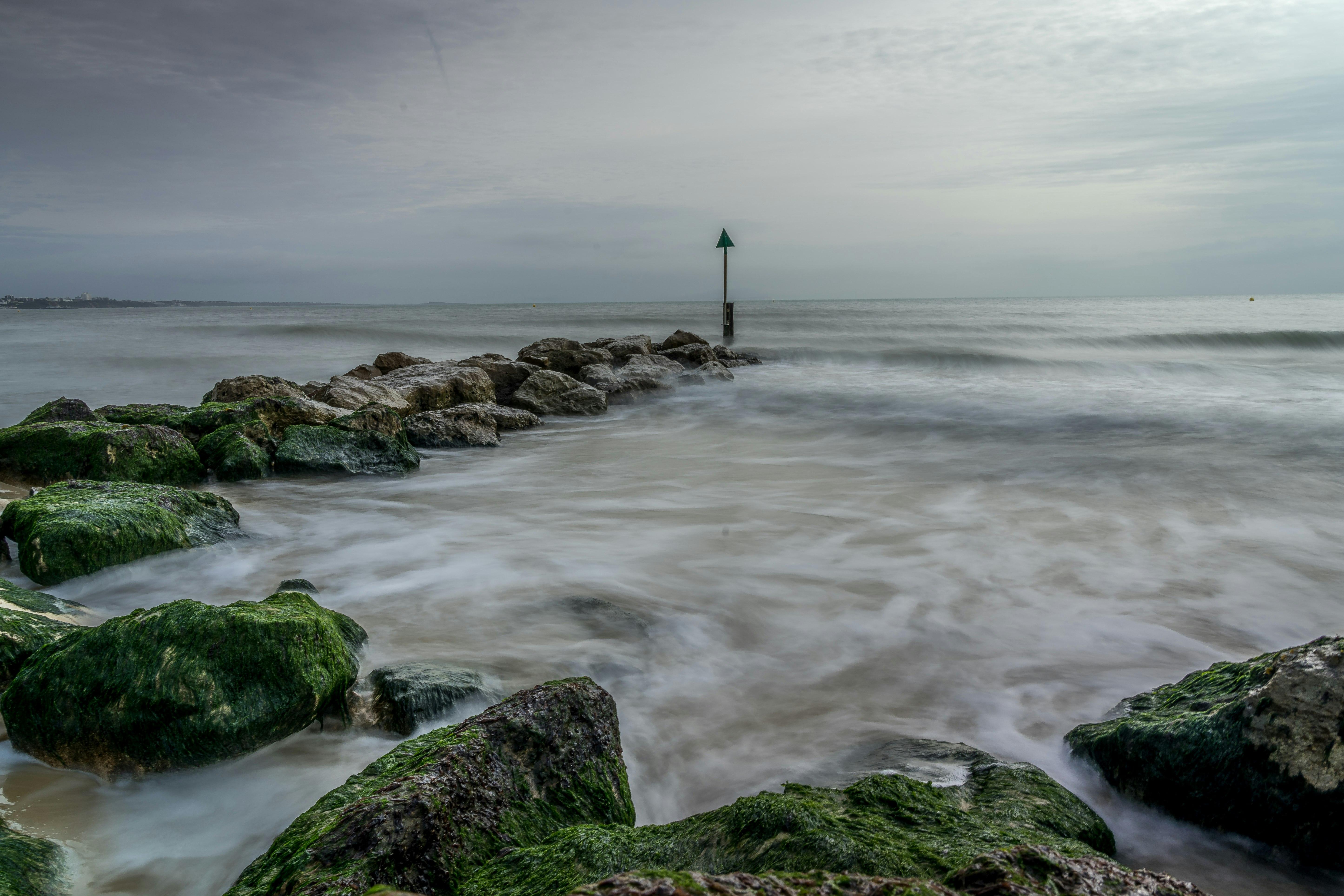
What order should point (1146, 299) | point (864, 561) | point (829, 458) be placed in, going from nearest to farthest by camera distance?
1. point (864, 561)
2. point (829, 458)
3. point (1146, 299)

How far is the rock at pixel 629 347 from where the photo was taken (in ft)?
52.2

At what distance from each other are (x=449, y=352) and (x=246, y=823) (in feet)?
83.5

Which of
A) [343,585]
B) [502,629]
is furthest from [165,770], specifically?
[343,585]

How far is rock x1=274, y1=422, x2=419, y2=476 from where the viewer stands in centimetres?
668

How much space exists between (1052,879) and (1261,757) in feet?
4.39

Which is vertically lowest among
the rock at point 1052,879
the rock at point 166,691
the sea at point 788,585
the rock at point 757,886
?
the sea at point 788,585

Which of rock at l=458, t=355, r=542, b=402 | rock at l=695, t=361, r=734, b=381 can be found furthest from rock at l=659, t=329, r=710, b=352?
rock at l=458, t=355, r=542, b=402

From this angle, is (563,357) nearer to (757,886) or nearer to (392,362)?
(392,362)

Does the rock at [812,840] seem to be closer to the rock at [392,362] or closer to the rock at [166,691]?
the rock at [166,691]

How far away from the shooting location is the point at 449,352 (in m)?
26.6

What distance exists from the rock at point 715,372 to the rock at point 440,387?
5.06 meters

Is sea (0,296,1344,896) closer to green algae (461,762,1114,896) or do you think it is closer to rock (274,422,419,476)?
rock (274,422,419,476)

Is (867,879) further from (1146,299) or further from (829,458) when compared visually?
(1146,299)

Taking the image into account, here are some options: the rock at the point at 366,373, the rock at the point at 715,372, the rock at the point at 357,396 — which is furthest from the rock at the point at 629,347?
the rock at the point at 357,396
